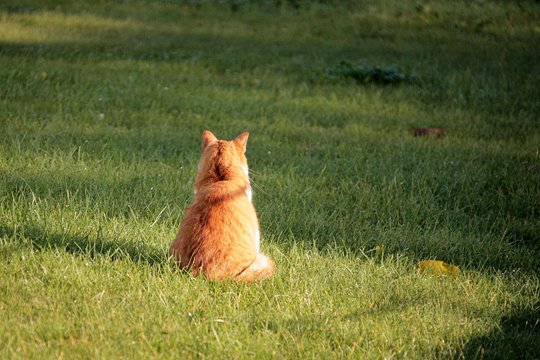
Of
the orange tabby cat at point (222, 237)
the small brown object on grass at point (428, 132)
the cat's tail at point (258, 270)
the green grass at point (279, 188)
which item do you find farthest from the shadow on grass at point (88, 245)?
the small brown object on grass at point (428, 132)

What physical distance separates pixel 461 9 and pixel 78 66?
7695 millimetres

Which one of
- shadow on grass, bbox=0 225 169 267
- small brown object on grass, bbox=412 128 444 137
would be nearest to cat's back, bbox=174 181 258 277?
shadow on grass, bbox=0 225 169 267

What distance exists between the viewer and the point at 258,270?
4180mm

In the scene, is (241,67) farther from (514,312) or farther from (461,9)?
(514,312)

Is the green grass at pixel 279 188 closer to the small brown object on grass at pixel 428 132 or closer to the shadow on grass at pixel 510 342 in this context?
the shadow on grass at pixel 510 342

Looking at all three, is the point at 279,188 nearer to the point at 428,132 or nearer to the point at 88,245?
the point at 88,245

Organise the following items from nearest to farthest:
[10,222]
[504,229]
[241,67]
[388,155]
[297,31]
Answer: [10,222], [504,229], [388,155], [241,67], [297,31]

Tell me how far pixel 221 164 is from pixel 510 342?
1.82 metres

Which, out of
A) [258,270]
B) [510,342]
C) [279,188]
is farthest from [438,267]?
[279,188]

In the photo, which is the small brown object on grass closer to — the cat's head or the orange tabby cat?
the cat's head

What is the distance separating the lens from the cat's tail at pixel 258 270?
411 centimetres

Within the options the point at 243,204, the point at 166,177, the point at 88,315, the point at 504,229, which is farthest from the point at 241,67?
the point at 88,315

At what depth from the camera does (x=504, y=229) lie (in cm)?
564

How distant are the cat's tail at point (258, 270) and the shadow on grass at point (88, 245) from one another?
46cm
